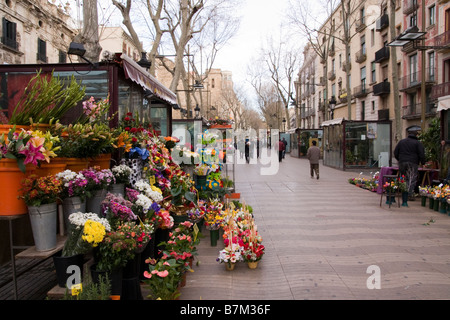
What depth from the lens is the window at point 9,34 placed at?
74.7ft

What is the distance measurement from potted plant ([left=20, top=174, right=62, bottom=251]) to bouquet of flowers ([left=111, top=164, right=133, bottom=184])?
1164 millimetres

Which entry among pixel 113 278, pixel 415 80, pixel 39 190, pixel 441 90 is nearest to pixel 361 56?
pixel 415 80

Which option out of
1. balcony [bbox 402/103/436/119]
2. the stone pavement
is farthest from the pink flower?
balcony [bbox 402/103/436/119]

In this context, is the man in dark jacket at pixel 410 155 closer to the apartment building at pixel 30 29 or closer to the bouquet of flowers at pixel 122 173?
the bouquet of flowers at pixel 122 173

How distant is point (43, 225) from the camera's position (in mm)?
3111

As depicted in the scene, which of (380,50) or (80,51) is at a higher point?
(380,50)

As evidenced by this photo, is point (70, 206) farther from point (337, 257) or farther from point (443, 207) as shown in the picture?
point (443, 207)

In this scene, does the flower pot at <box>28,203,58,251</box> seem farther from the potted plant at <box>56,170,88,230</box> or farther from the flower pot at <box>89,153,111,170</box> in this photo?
the flower pot at <box>89,153,111,170</box>

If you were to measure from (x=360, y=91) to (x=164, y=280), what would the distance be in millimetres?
36359

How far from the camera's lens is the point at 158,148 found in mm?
Answer: 5637

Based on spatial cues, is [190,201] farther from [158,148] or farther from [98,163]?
[98,163]

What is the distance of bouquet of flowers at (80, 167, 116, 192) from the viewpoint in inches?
140
